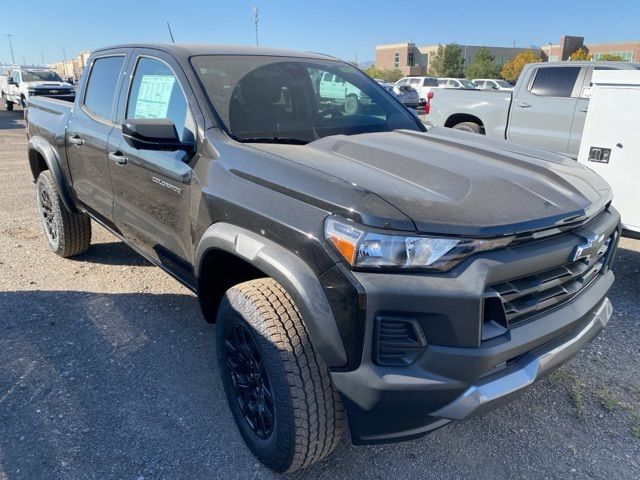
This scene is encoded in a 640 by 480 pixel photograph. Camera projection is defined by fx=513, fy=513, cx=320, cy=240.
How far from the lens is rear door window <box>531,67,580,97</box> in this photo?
7582 mm

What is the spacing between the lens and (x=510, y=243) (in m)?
1.88

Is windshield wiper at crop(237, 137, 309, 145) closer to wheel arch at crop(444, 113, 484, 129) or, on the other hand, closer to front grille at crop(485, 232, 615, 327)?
front grille at crop(485, 232, 615, 327)

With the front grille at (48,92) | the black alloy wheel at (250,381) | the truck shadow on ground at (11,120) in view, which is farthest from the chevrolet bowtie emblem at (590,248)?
the front grille at (48,92)

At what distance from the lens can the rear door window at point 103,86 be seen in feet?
11.7

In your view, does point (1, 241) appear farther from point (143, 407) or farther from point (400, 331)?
point (400, 331)

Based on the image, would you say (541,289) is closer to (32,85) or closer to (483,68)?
(32,85)

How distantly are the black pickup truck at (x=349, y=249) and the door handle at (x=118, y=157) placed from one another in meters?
0.02

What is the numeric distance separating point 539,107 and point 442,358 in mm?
7045

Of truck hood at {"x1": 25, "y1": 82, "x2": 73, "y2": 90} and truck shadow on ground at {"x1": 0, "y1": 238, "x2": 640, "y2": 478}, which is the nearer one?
truck shadow on ground at {"x1": 0, "y1": 238, "x2": 640, "y2": 478}

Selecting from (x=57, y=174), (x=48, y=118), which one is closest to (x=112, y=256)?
(x=57, y=174)

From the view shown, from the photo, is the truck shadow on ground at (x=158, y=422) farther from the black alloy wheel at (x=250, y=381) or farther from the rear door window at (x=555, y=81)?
the rear door window at (x=555, y=81)

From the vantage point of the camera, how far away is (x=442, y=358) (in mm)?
1737

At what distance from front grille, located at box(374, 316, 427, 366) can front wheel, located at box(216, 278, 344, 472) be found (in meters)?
0.33

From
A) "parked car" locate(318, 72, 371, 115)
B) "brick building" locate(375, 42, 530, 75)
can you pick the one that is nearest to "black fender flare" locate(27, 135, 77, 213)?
"parked car" locate(318, 72, 371, 115)
